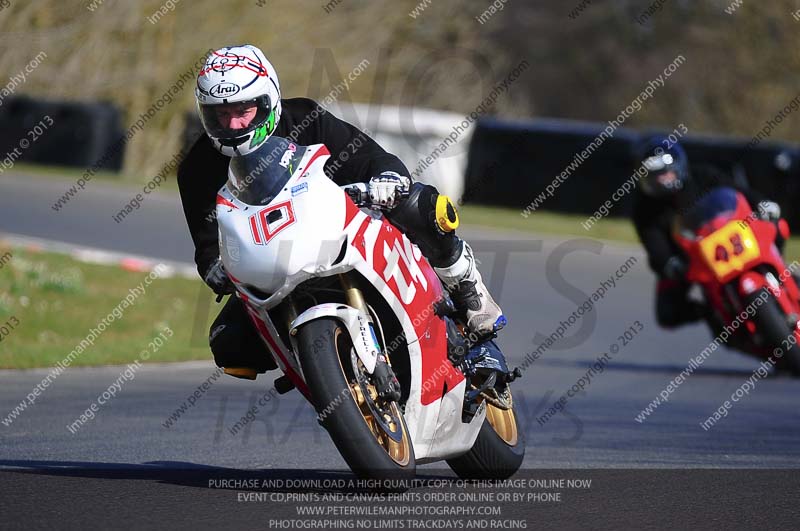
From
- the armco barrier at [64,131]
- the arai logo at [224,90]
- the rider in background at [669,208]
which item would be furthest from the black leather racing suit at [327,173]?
the armco barrier at [64,131]

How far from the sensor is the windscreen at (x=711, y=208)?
34.0 ft

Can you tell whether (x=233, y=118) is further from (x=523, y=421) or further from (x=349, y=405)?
(x=523, y=421)

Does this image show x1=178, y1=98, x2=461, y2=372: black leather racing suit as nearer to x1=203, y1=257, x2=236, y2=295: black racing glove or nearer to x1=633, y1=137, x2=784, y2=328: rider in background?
x1=203, y1=257, x2=236, y2=295: black racing glove

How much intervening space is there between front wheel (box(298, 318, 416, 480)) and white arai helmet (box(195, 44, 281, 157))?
0.78 metres

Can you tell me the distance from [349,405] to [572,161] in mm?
19144

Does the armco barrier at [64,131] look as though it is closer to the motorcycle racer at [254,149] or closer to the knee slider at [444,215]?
the motorcycle racer at [254,149]

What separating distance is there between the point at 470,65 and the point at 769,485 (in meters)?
33.8

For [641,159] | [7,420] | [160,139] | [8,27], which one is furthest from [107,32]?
[7,420]

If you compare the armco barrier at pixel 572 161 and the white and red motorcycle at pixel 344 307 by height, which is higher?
the white and red motorcycle at pixel 344 307

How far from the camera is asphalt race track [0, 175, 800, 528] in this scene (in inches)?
212

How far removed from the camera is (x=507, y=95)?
41969 millimetres

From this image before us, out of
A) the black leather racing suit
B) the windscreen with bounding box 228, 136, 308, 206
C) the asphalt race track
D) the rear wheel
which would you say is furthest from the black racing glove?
the rear wheel

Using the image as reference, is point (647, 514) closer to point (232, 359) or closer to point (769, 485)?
point (769, 485)

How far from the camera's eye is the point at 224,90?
5047 millimetres
